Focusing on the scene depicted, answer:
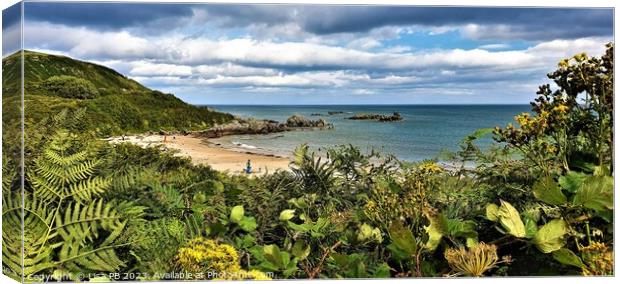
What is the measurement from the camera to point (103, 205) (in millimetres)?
5750

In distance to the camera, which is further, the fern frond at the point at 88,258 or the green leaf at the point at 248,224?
the green leaf at the point at 248,224

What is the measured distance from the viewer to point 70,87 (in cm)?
591

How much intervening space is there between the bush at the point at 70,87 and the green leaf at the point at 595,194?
3.58m

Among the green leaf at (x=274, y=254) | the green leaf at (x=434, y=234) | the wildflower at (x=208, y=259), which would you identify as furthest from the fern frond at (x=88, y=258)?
the green leaf at (x=434, y=234)

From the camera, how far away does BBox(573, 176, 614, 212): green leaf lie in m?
5.78

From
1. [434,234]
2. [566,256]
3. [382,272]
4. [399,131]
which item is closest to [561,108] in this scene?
[566,256]

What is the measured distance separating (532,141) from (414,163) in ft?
2.90

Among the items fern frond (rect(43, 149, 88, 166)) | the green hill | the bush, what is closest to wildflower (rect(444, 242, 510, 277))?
the green hill

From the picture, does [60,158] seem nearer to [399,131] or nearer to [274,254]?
[274,254]

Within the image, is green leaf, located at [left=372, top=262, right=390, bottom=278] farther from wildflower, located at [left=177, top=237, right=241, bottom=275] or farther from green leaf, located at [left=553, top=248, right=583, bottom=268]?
green leaf, located at [left=553, top=248, right=583, bottom=268]

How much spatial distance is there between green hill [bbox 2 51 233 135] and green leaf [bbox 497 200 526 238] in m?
2.20

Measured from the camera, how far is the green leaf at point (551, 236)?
5.75 meters

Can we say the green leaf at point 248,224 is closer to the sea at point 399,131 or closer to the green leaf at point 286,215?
the green leaf at point 286,215

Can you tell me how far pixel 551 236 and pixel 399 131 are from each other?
4.42 ft
